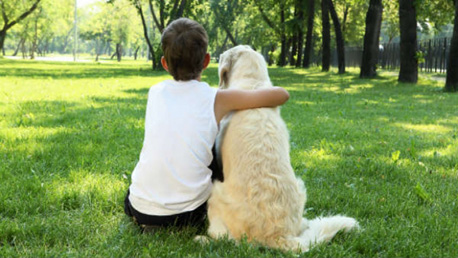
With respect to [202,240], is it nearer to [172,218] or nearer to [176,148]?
[172,218]

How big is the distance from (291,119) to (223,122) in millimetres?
5610

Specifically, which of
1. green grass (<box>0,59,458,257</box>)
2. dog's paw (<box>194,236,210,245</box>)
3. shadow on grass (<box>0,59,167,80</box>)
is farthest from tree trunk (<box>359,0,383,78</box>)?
dog's paw (<box>194,236,210,245</box>)

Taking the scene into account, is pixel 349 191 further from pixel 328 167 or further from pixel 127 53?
pixel 127 53

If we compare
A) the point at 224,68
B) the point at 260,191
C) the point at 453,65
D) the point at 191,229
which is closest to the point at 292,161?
the point at 224,68

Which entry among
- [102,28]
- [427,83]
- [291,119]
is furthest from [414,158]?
[102,28]

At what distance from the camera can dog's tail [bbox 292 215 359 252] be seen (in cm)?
287

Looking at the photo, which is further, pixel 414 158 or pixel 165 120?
pixel 414 158

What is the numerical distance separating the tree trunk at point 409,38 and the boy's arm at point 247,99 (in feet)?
54.5

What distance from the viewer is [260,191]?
266cm

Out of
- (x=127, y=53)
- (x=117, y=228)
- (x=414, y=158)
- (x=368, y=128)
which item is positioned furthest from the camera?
(x=127, y=53)

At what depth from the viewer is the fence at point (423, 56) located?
27328mm

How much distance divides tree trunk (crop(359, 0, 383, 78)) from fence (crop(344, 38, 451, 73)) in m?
2.29

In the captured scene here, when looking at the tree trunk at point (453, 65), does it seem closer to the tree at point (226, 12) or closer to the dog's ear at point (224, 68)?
the dog's ear at point (224, 68)

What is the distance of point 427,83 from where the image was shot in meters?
18.0
